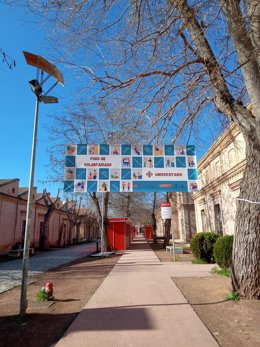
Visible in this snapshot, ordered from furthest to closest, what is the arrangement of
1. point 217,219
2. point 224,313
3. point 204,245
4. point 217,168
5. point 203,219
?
point 203,219 < point 217,219 < point 217,168 < point 204,245 < point 224,313

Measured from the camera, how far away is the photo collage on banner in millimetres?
11203

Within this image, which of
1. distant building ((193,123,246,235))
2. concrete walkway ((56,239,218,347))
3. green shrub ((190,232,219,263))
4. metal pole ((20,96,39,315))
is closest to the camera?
concrete walkway ((56,239,218,347))

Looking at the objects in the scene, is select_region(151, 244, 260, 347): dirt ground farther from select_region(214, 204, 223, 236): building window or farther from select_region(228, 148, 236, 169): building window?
select_region(214, 204, 223, 236): building window

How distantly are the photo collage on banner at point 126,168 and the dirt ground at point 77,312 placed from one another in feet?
15.4

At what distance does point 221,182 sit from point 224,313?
530 inches

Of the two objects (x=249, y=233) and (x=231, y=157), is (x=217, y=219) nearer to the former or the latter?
(x=231, y=157)

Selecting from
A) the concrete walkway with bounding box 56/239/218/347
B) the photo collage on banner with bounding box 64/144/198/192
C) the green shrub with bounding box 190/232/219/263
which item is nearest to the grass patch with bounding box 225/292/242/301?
the concrete walkway with bounding box 56/239/218/347

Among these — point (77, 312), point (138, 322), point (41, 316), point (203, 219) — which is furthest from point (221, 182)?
point (41, 316)

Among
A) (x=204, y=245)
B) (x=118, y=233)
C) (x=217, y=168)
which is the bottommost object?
(x=204, y=245)

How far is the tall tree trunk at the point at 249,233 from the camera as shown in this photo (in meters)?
5.71

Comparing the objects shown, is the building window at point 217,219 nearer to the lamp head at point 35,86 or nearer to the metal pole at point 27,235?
the metal pole at point 27,235

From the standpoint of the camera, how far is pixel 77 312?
5.27m

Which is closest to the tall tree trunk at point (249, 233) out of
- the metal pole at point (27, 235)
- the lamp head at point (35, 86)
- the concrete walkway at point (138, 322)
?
the concrete walkway at point (138, 322)

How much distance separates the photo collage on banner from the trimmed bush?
3025 millimetres
